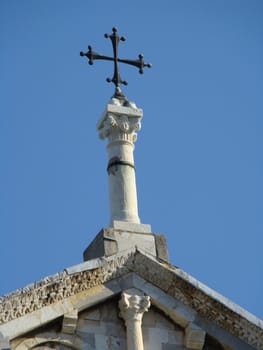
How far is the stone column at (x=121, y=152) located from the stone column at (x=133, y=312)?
57.9 inches

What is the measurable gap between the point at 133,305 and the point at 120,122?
3251 mm

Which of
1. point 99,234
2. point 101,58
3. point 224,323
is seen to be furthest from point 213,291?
point 101,58

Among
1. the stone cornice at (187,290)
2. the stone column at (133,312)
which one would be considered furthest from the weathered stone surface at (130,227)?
the stone column at (133,312)

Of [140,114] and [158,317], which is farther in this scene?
[140,114]

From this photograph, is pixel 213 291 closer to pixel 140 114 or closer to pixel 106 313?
pixel 106 313

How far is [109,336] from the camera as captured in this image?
2072cm

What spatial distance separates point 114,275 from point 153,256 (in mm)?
662

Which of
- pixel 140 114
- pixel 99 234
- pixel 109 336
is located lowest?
pixel 109 336

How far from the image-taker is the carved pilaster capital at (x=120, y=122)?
2291cm

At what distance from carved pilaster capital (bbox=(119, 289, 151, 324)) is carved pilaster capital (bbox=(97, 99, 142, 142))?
286 cm

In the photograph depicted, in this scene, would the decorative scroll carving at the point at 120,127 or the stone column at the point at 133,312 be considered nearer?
the stone column at the point at 133,312

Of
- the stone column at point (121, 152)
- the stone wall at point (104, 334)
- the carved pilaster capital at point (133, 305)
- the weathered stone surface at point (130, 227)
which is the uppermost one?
the stone column at point (121, 152)

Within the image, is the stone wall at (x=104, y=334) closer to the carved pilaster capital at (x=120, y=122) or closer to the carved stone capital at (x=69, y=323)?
the carved stone capital at (x=69, y=323)

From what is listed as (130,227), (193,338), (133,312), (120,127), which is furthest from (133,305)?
(120,127)
